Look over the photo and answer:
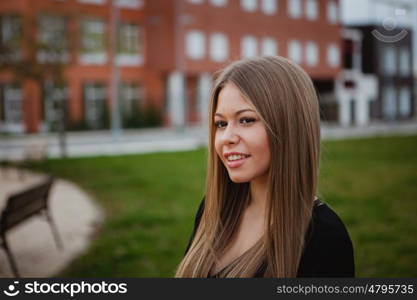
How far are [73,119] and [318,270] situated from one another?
31.4 meters

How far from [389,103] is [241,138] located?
42008 mm

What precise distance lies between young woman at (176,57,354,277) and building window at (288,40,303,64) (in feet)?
114

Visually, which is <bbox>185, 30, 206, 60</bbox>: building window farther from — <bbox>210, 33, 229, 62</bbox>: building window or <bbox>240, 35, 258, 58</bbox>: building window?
<bbox>240, 35, 258, 58</bbox>: building window

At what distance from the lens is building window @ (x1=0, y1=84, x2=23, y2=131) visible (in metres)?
30.2

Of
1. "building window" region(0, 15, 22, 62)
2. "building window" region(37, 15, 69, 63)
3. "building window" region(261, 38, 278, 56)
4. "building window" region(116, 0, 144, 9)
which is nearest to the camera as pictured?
"building window" region(0, 15, 22, 62)

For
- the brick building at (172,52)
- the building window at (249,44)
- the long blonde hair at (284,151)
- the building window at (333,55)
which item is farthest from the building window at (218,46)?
the long blonde hair at (284,151)

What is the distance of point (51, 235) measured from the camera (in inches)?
291

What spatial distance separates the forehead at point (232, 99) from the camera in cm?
193

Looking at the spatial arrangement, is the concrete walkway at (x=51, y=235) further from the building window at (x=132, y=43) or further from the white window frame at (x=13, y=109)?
the building window at (x=132, y=43)

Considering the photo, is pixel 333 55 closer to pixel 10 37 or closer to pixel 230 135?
pixel 10 37

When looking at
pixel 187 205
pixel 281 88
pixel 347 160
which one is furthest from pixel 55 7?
pixel 281 88

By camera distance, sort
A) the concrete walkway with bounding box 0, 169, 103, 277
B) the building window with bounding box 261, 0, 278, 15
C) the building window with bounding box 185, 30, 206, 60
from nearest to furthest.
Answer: the concrete walkway with bounding box 0, 169, 103, 277 → the building window with bounding box 261, 0, 278, 15 → the building window with bounding box 185, 30, 206, 60

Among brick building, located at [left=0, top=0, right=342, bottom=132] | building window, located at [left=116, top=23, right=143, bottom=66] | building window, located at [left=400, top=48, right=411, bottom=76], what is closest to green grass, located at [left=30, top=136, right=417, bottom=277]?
brick building, located at [left=0, top=0, right=342, bottom=132]

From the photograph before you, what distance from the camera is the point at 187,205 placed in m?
9.09
